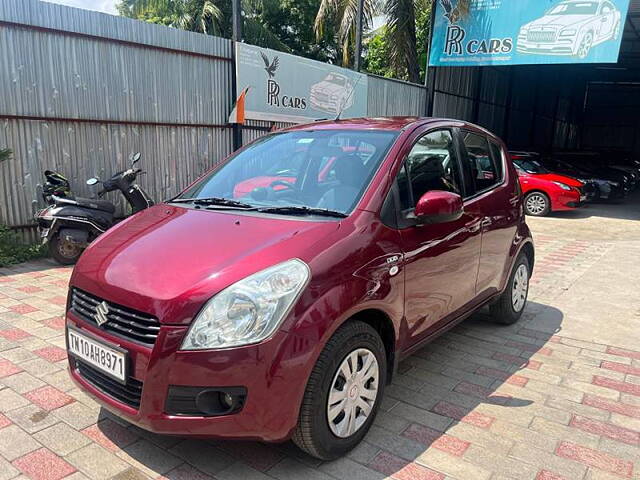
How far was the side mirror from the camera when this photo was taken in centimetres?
281

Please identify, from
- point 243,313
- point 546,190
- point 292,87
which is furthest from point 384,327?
point 546,190

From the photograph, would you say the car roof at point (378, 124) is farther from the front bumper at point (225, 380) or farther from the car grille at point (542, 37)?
the car grille at point (542, 37)

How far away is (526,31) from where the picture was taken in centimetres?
1286

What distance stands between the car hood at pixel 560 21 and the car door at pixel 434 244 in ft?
35.6

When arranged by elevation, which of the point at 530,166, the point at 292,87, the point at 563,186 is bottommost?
the point at 563,186

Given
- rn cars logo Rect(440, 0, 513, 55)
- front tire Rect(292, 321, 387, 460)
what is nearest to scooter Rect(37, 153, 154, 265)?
front tire Rect(292, 321, 387, 460)

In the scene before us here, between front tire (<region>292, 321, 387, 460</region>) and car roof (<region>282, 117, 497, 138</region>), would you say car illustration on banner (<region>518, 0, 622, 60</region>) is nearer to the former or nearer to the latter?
car roof (<region>282, 117, 497, 138</region>)

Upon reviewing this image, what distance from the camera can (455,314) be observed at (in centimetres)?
354

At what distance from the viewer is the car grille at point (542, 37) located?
1249cm

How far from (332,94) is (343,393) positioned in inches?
387

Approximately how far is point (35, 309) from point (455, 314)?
3.61 metres

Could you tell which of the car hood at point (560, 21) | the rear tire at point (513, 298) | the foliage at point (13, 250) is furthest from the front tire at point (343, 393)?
the car hood at point (560, 21)

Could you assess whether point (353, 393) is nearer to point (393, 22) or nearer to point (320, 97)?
point (320, 97)

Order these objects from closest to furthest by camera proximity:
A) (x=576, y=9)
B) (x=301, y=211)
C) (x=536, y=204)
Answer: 1. (x=301, y=211)
2. (x=576, y=9)
3. (x=536, y=204)
